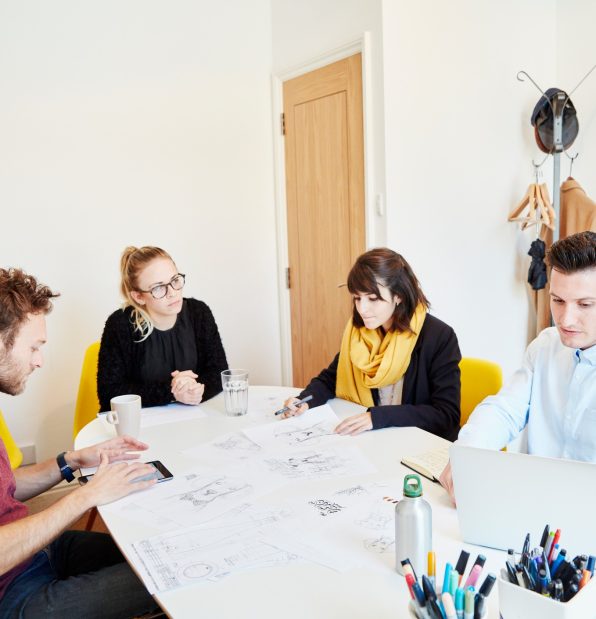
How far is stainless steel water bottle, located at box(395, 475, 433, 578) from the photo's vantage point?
3.21ft

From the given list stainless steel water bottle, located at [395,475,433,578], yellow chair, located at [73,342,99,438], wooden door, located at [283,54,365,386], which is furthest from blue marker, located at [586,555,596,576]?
wooden door, located at [283,54,365,386]

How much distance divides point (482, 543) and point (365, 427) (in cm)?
66

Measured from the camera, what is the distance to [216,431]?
1.79m

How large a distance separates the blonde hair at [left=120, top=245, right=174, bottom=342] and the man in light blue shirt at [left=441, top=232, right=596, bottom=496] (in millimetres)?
1255

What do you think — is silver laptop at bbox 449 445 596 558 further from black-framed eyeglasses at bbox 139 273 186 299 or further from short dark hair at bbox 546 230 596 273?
black-framed eyeglasses at bbox 139 273 186 299

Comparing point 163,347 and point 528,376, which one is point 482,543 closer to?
point 528,376

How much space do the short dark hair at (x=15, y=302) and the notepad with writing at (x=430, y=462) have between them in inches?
36.7

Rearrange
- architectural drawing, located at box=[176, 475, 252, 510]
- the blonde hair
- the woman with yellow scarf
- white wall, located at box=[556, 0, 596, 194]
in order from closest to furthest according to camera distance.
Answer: architectural drawing, located at box=[176, 475, 252, 510] → the woman with yellow scarf → the blonde hair → white wall, located at box=[556, 0, 596, 194]

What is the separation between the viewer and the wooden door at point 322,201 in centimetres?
330

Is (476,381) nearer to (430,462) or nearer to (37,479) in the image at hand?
(430,462)

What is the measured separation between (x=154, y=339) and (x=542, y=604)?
5.87ft

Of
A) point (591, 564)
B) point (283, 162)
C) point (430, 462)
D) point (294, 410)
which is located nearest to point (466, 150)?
point (283, 162)

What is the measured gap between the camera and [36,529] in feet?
4.04

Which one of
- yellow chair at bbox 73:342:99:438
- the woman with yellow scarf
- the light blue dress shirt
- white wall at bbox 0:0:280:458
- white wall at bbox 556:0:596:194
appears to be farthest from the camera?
white wall at bbox 556:0:596:194
